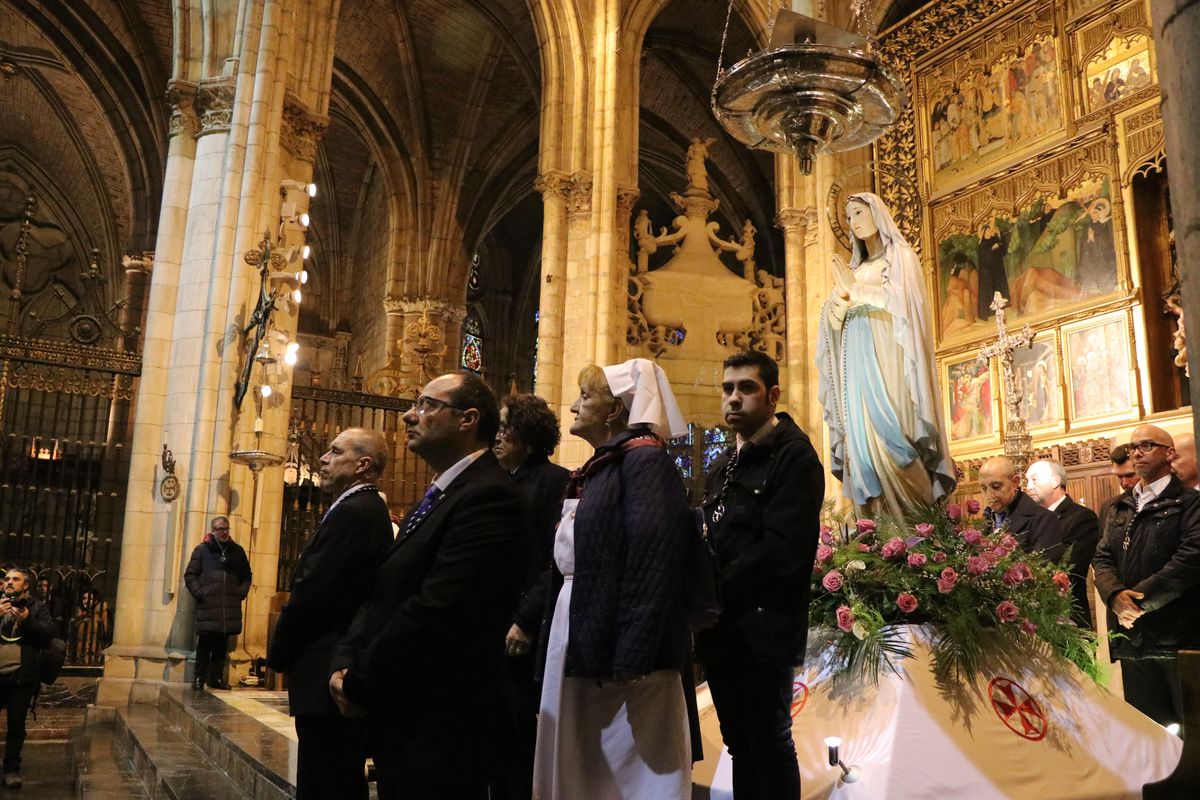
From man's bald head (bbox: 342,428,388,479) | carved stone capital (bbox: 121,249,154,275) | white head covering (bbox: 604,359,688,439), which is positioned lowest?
man's bald head (bbox: 342,428,388,479)

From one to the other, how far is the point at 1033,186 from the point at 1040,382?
234 centimetres

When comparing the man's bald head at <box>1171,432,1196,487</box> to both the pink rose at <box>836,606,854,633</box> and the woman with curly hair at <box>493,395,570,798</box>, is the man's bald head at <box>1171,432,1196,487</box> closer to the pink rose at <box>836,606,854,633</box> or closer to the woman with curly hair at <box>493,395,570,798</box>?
the pink rose at <box>836,606,854,633</box>

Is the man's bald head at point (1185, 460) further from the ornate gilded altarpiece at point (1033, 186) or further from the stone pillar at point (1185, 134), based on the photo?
the ornate gilded altarpiece at point (1033, 186)

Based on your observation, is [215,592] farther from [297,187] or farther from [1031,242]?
[1031,242]

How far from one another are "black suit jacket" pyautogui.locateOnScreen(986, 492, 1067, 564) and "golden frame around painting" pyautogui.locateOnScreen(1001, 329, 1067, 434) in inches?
259

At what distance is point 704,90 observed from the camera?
19.3 meters

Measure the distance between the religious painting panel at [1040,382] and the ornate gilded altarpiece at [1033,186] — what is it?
0.02 meters

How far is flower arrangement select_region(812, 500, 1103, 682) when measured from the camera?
364 cm

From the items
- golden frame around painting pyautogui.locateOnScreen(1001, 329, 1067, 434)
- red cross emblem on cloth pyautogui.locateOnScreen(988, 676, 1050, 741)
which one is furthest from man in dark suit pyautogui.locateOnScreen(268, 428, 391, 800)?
golden frame around painting pyautogui.locateOnScreen(1001, 329, 1067, 434)

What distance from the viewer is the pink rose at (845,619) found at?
3.64m

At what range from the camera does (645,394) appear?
270cm

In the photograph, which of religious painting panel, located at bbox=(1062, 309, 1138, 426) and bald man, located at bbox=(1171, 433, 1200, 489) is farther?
religious painting panel, located at bbox=(1062, 309, 1138, 426)

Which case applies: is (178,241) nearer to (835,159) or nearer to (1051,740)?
(835,159)

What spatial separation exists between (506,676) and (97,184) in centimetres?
2161
